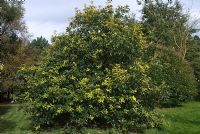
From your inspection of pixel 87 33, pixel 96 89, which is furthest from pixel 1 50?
A: pixel 96 89

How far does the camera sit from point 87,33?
59.8ft

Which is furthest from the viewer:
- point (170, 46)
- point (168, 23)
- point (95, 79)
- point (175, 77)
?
point (168, 23)

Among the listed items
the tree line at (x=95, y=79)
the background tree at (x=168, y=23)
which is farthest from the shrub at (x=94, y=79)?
the background tree at (x=168, y=23)

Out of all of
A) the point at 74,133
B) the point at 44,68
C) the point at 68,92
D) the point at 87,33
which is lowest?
the point at 74,133

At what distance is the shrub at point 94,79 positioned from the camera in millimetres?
16344

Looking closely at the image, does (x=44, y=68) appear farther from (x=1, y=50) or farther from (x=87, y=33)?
(x=1, y=50)

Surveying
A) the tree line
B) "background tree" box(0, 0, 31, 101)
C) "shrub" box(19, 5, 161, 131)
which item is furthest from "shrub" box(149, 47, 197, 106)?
"background tree" box(0, 0, 31, 101)

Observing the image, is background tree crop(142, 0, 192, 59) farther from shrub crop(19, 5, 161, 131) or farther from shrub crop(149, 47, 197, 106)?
shrub crop(19, 5, 161, 131)

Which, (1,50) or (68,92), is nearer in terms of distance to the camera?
(68,92)

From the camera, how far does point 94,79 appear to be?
16.9 meters

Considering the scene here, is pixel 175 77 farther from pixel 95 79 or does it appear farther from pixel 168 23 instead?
pixel 168 23

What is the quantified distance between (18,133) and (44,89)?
2.08 meters

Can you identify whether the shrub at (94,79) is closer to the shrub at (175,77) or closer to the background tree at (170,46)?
the background tree at (170,46)

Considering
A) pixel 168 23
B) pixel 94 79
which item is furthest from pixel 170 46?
pixel 94 79
